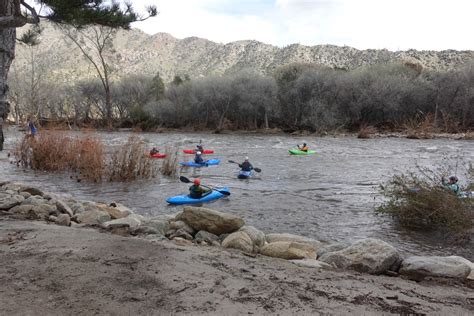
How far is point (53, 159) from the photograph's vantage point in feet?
43.7

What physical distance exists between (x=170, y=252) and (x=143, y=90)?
47.1 m

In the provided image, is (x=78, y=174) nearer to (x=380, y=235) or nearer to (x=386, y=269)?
(x=380, y=235)

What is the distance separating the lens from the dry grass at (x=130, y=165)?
484 inches

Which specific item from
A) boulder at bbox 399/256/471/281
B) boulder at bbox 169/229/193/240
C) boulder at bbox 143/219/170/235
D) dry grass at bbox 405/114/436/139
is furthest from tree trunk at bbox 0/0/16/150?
dry grass at bbox 405/114/436/139

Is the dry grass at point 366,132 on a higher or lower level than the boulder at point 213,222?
higher

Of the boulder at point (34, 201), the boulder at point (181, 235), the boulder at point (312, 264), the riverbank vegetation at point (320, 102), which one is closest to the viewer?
the boulder at point (312, 264)

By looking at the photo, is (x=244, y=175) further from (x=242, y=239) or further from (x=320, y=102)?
(x=320, y=102)

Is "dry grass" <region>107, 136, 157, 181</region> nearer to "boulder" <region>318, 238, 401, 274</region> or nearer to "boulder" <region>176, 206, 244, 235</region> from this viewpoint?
"boulder" <region>176, 206, 244, 235</region>

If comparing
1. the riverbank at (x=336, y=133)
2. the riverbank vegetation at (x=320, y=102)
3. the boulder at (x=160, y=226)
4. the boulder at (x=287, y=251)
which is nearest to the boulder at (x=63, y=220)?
the boulder at (x=160, y=226)

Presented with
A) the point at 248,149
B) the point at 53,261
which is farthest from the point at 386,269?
the point at 248,149

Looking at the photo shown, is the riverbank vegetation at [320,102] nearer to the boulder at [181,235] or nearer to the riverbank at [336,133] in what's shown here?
the riverbank at [336,133]

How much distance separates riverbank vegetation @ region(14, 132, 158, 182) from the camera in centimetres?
1232

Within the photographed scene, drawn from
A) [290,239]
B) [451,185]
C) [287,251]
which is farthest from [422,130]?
[287,251]

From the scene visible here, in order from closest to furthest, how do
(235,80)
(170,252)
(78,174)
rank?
(170,252)
(78,174)
(235,80)
